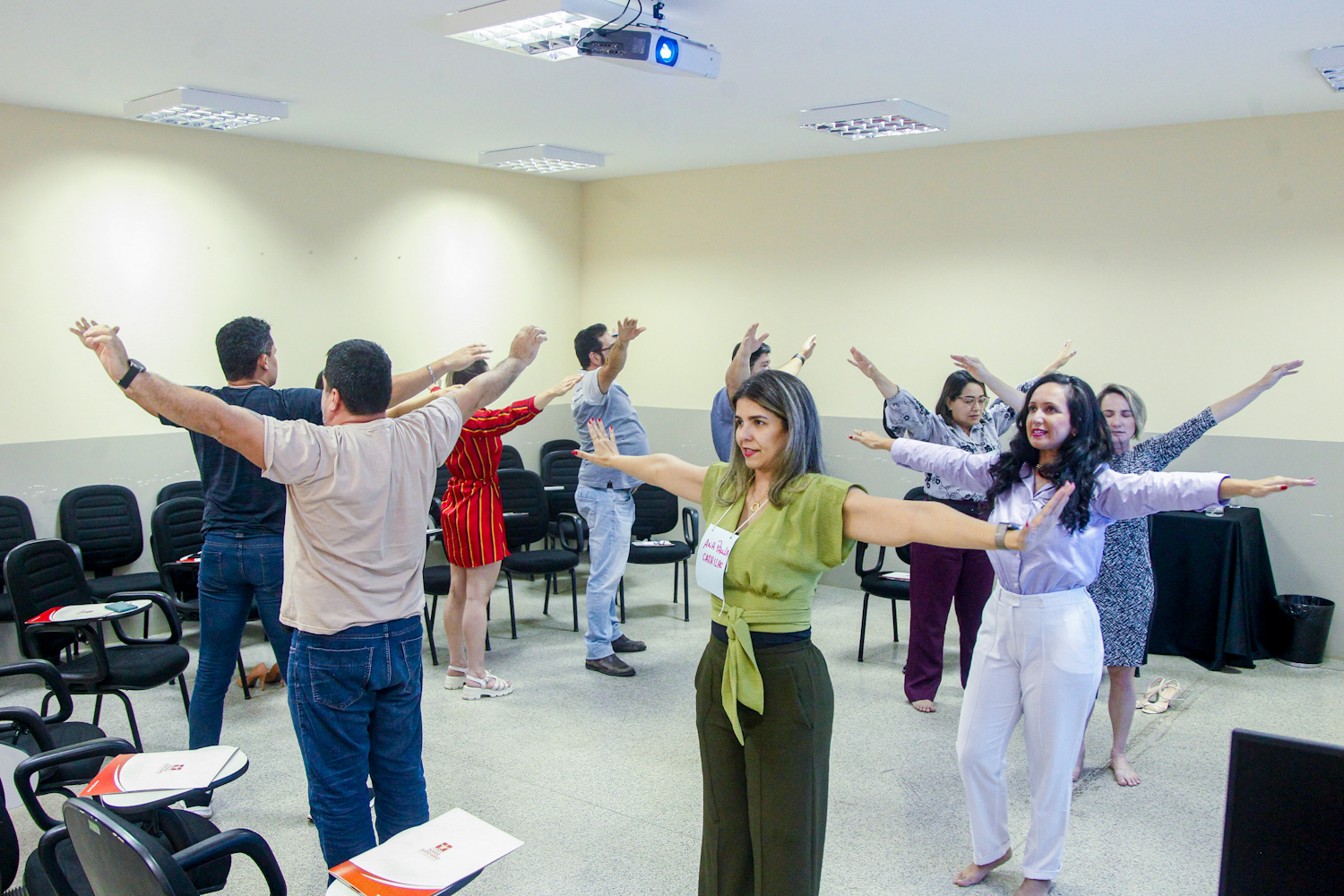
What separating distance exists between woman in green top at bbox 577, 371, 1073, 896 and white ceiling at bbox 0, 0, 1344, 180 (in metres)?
2.00

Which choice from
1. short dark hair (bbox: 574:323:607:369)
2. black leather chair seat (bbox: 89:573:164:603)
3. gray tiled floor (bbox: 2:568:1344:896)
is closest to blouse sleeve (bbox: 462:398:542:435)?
short dark hair (bbox: 574:323:607:369)

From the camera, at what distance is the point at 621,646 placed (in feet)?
17.8

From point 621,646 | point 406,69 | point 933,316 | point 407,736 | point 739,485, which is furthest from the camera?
point 933,316

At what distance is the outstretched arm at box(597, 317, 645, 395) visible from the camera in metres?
4.17

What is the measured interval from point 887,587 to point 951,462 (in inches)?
89.3

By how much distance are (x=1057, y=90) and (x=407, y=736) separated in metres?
4.30

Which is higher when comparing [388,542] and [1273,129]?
[1273,129]

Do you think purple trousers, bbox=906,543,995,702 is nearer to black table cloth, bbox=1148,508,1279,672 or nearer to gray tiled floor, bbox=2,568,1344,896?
gray tiled floor, bbox=2,568,1344,896

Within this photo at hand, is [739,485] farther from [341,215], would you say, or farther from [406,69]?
[341,215]

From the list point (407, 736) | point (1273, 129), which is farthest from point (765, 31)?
point (1273, 129)

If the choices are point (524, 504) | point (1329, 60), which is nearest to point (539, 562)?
point (524, 504)

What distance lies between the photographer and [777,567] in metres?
2.29

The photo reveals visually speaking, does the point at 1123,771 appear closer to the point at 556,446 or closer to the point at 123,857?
the point at 123,857

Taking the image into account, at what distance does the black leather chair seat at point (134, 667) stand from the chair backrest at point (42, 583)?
8.9 inches
